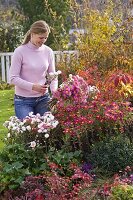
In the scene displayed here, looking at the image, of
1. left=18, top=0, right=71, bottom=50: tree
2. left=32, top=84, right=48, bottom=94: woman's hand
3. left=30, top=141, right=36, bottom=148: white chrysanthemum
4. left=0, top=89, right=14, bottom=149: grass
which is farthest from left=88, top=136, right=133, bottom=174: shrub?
left=18, top=0, right=71, bottom=50: tree

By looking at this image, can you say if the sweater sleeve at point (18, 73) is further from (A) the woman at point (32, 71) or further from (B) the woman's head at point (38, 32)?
(B) the woman's head at point (38, 32)

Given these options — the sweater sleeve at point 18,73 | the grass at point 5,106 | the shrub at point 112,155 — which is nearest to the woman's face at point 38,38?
the sweater sleeve at point 18,73

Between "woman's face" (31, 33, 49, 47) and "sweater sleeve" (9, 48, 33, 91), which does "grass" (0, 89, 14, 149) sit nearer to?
"sweater sleeve" (9, 48, 33, 91)

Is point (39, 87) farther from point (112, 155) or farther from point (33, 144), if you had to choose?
point (112, 155)

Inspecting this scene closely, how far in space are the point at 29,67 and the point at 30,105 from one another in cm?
43

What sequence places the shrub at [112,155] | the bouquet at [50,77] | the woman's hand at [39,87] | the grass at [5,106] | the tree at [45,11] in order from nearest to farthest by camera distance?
the shrub at [112,155] < the woman's hand at [39,87] < the bouquet at [50,77] < the grass at [5,106] < the tree at [45,11]

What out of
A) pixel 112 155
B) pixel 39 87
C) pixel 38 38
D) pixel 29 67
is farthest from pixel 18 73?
pixel 112 155

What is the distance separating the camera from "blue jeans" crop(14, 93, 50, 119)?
17.9 feet

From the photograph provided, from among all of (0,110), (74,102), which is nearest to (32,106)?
(74,102)

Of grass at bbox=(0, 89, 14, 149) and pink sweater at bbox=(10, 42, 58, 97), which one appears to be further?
grass at bbox=(0, 89, 14, 149)

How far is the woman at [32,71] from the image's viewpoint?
17.4 feet

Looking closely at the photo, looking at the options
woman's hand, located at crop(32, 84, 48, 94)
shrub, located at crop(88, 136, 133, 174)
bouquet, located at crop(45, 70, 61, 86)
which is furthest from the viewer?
bouquet, located at crop(45, 70, 61, 86)

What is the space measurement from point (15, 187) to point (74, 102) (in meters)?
1.03

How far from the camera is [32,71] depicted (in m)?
5.43
